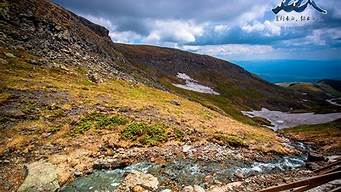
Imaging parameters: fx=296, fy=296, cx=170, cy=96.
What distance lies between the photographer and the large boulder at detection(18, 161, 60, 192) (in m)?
22.2

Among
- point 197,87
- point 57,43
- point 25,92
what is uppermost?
point 57,43

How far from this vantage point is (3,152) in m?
27.3

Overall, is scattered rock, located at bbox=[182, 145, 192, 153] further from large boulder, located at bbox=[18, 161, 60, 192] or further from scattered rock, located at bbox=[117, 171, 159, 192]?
large boulder, located at bbox=[18, 161, 60, 192]

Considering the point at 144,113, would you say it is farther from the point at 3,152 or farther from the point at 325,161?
the point at 325,161

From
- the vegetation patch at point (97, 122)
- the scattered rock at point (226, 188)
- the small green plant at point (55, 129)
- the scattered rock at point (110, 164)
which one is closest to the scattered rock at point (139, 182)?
the scattered rock at point (110, 164)

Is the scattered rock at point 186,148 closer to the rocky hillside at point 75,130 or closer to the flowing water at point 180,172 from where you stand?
the rocky hillside at point 75,130

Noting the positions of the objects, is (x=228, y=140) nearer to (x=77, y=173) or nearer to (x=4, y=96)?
(x=77, y=173)

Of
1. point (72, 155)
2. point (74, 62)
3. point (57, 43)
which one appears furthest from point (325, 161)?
point (57, 43)

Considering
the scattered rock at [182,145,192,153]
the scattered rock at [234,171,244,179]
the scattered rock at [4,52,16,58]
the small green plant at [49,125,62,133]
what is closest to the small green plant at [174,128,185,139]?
the scattered rock at [182,145,192,153]

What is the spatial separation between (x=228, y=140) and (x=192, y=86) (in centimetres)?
10715

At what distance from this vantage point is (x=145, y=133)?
111 feet

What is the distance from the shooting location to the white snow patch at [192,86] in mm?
136375

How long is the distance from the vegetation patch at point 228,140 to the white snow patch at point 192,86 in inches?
3811

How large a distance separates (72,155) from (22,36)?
4703cm
